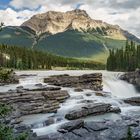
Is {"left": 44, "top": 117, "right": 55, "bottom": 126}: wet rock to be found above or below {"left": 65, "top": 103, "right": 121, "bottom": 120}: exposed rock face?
below

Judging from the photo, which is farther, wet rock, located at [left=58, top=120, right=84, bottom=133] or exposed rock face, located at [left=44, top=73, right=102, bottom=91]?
exposed rock face, located at [left=44, top=73, right=102, bottom=91]

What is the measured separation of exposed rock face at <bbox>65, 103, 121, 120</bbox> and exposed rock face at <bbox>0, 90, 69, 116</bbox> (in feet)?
16.5

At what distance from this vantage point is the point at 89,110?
62.4m

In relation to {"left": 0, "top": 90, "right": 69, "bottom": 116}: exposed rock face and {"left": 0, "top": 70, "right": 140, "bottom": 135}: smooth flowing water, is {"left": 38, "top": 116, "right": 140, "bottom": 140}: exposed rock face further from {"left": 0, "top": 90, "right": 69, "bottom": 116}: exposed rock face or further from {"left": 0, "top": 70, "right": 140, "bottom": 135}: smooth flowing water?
{"left": 0, "top": 90, "right": 69, "bottom": 116}: exposed rock face

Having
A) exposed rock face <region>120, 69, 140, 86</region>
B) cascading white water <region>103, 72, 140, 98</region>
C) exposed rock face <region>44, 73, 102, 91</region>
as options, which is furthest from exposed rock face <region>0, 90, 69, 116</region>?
exposed rock face <region>120, 69, 140, 86</region>

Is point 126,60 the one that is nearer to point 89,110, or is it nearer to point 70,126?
point 89,110

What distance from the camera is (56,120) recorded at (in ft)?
195

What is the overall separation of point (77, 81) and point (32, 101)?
25689mm

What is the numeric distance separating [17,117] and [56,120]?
581 cm

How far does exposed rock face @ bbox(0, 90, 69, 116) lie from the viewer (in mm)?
62219

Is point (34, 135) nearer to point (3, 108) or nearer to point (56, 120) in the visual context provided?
point (56, 120)

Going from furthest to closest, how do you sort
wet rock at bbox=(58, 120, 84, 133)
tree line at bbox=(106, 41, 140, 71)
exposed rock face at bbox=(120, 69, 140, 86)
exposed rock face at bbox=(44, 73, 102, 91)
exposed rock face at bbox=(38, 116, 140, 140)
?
tree line at bbox=(106, 41, 140, 71)
exposed rock face at bbox=(120, 69, 140, 86)
exposed rock face at bbox=(44, 73, 102, 91)
wet rock at bbox=(58, 120, 84, 133)
exposed rock face at bbox=(38, 116, 140, 140)

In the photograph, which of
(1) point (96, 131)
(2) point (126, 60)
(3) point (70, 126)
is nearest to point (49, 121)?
(3) point (70, 126)

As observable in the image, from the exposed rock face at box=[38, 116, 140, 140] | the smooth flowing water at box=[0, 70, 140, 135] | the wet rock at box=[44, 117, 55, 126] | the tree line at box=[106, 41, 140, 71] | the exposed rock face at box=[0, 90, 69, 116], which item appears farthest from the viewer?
the tree line at box=[106, 41, 140, 71]
